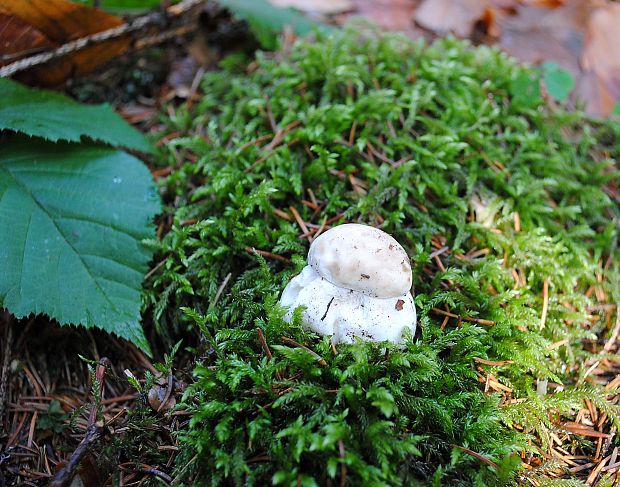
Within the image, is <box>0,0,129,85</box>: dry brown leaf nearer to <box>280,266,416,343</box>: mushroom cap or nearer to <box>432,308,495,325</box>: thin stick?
<box>280,266,416,343</box>: mushroom cap

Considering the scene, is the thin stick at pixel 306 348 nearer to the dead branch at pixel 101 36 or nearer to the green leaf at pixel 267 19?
the dead branch at pixel 101 36

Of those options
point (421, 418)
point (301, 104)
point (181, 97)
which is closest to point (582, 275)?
point (421, 418)

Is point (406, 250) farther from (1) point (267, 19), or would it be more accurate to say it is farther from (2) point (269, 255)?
(1) point (267, 19)

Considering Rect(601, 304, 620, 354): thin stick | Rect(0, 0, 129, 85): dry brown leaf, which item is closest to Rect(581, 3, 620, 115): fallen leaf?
Rect(601, 304, 620, 354): thin stick

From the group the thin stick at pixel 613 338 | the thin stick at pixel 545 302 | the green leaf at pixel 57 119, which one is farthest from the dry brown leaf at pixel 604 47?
the green leaf at pixel 57 119

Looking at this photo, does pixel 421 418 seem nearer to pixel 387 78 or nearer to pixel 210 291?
pixel 210 291

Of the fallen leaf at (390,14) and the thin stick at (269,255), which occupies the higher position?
the fallen leaf at (390,14)

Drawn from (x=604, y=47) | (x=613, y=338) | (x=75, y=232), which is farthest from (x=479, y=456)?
(x=604, y=47)
